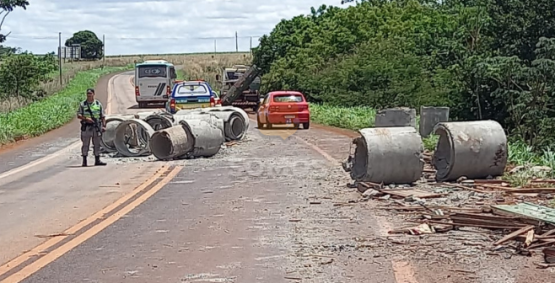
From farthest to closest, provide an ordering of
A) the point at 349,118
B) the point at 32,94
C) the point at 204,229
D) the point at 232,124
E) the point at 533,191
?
the point at 32,94
the point at 349,118
the point at 232,124
the point at 533,191
the point at 204,229

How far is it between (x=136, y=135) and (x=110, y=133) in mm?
724

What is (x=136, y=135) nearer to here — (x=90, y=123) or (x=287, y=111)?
(x=90, y=123)

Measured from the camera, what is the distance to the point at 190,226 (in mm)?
10477

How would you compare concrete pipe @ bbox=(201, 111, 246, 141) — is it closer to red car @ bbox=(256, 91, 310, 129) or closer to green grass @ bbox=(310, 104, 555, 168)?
red car @ bbox=(256, 91, 310, 129)

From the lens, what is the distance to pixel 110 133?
21.5 metres

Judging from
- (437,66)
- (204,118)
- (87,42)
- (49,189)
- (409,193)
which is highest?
(87,42)

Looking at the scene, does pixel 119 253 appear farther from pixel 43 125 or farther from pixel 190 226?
pixel 43 125

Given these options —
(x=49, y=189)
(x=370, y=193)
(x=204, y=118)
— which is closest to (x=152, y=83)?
(x=204, y=118)

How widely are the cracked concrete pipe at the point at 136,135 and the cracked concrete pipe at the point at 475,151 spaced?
8955 millimetres

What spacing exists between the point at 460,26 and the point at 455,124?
2914 cm

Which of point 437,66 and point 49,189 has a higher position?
point 437,66

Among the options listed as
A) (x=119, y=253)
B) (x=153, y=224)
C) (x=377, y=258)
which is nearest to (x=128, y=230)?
(x=153, y=224)

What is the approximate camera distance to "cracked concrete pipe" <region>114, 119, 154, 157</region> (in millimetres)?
20859

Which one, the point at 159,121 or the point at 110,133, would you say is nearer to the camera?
the point at 110,133
